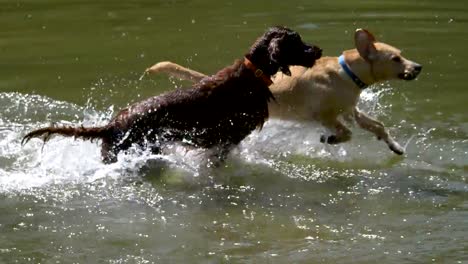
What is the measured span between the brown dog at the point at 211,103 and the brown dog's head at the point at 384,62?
1.82 feet

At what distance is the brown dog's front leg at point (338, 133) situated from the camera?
7.98 metres

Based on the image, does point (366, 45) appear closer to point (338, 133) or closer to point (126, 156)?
point (338, 133)

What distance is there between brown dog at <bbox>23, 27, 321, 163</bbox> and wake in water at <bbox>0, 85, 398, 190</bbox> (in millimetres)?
185

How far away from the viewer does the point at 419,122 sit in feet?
29.3

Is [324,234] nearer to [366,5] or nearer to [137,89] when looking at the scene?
[137,89]

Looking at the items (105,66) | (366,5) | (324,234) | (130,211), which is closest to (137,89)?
(105,66)

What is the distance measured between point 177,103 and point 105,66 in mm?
4044

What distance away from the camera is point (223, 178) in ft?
25.1

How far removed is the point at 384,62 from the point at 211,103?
155 centimetres

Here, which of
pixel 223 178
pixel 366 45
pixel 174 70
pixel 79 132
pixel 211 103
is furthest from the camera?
pixel 174 70

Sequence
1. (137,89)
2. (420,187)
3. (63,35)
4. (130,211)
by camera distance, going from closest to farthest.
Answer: (130,211) → (420,187) → (137,89) → (63,35)

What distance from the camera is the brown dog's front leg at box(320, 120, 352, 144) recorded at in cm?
798

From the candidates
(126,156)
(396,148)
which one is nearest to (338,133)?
(396,148)

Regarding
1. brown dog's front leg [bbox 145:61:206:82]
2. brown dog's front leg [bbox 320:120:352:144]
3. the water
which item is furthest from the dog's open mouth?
brown dog's front leg [bbox 145:61:206:82]
